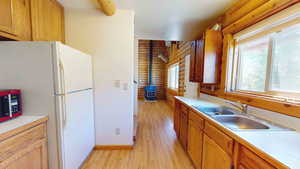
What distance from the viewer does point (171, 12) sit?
6.94ft

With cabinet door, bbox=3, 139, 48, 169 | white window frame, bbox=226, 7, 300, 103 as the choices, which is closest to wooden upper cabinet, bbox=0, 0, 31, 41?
cabinet door, bbox=3, 139, 48, 169

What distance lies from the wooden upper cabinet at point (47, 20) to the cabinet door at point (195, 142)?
236cm

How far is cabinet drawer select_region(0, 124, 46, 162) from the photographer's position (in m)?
0.92

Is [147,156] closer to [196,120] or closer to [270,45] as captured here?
[196,120]

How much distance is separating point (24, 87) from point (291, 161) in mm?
2244

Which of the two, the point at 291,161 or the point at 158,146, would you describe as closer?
the point at 291,161

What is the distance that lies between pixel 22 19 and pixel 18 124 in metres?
1.16

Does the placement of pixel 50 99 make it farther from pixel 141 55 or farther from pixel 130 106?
pixel 141 55

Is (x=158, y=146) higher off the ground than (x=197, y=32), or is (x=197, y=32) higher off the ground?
(x=197, y=32)

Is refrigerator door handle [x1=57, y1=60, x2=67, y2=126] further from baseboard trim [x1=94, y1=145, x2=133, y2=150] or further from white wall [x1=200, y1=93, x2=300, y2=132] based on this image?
white wall [x1=200, y1=93, x2=300, y2=132]

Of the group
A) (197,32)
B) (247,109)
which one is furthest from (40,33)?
(197,32)

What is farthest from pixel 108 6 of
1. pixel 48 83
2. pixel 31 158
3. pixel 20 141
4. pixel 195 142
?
pixel 195 142

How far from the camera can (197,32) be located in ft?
10.0

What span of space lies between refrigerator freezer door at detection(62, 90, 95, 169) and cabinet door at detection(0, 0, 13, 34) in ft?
2.78
